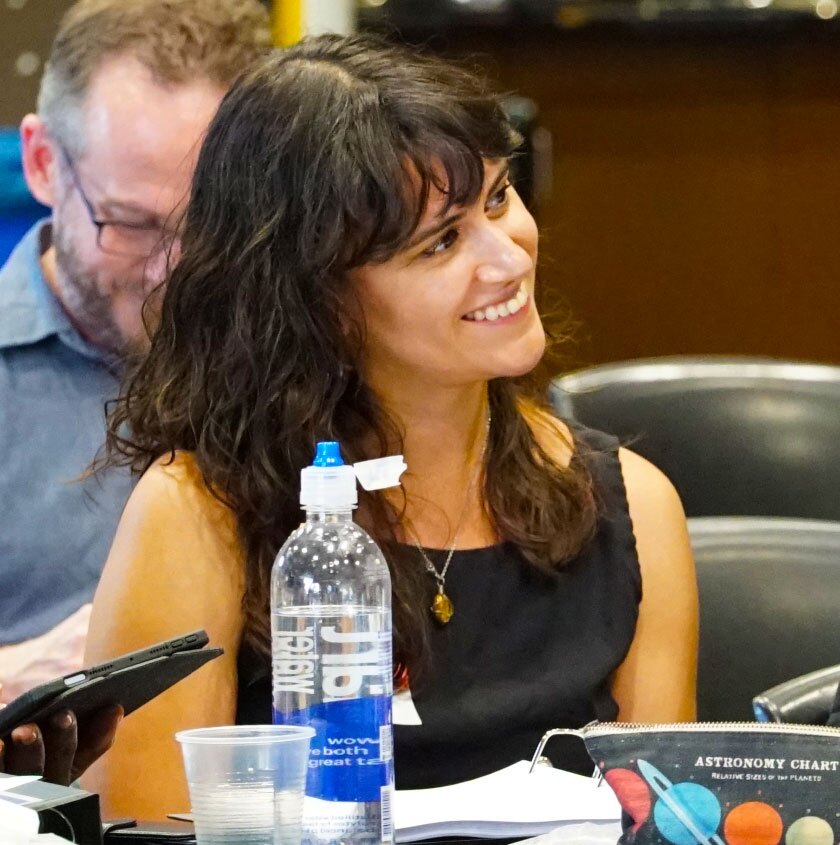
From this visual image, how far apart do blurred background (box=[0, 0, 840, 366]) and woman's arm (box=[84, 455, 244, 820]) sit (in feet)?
9.28

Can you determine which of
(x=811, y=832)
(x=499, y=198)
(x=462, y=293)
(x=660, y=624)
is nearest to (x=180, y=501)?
(x=462, y=293)

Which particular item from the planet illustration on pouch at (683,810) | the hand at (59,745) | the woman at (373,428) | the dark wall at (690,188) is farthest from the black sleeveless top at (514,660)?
the dark wall at (690,188)

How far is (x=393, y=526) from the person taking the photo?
1624mm

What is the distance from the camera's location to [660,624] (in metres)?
1.72

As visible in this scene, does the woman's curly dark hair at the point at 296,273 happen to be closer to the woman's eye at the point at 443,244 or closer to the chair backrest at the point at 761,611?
the woman's eye at the point at 443,244

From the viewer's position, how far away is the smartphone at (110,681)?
106 cm

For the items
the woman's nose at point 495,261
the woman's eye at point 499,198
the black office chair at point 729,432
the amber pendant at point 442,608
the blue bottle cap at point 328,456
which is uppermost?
the woman's eye at point 499,198

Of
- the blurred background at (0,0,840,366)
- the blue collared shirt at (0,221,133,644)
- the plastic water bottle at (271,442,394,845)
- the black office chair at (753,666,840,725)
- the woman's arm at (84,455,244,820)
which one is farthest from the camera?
the blurred background at (0,0,840,366)

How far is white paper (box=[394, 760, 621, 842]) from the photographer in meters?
1.13

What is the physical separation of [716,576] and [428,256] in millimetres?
580

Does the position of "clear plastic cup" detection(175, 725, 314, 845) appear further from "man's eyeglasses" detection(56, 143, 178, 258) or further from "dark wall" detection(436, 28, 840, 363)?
"dark wall" detection(436, 28, 840, 363)

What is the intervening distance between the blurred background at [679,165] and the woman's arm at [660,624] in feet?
8.34

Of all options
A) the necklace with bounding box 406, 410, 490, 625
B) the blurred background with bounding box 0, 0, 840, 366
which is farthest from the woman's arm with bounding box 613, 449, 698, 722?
the blurred background with bounding box 0, 0, 840, 366

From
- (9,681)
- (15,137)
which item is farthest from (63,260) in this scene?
(9,681)
